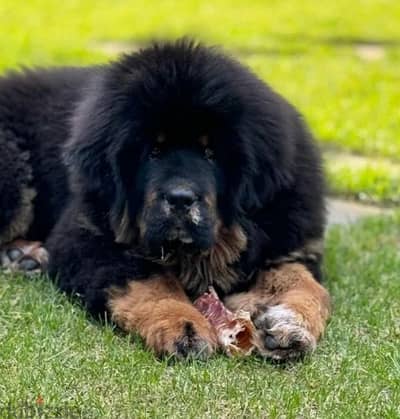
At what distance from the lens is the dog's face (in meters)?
4.40

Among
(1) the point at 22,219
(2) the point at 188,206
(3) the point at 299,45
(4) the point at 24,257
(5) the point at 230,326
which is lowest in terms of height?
(3) the point at 299,45

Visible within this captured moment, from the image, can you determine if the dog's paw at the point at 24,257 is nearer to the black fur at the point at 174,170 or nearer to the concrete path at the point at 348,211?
the black fur at the point at 174,170

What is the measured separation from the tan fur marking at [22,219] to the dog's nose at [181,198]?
1.54 m

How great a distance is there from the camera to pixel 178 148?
4609 millimetres

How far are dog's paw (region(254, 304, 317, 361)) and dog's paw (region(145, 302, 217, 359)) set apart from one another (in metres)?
0.23

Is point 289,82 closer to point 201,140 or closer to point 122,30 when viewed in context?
point 122,30

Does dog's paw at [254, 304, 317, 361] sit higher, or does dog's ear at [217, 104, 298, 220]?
dog's ear at [217, 104, 298, 220]

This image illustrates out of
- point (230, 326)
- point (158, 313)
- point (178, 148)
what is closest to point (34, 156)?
point (178, 148)

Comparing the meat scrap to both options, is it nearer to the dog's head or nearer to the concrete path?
the dog's head

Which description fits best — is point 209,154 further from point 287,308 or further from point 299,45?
point 299,45

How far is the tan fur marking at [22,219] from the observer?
5.67 m

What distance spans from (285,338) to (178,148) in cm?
99

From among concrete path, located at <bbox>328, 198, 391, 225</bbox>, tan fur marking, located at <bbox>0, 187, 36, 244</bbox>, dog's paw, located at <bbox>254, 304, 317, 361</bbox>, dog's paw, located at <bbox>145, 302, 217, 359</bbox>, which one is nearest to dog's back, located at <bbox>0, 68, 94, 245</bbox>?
tan fur marking, located at <bbox>0, 187, 36, 244</bbox>

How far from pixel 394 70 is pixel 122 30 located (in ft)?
15.4
